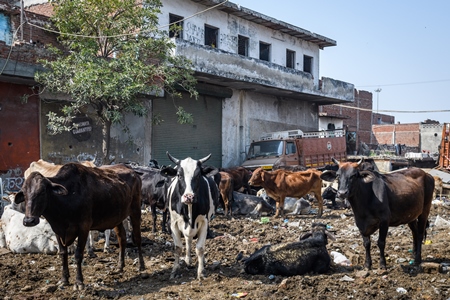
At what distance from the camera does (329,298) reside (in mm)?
5891

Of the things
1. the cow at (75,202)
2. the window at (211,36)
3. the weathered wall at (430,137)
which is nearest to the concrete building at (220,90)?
the window at (211,36)

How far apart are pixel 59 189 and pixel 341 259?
14.4ft

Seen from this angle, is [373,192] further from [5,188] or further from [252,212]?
[5,188]

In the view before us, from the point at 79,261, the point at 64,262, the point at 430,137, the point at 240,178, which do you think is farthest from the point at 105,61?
the point at 430,137

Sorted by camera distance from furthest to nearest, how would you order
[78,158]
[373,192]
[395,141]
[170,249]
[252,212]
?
[395,141] < [78,158] < [252,212] < [170,249] < [373,192]

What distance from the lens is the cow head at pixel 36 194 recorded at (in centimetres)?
591

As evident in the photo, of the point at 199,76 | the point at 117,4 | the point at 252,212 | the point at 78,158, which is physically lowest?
the point at 252,212

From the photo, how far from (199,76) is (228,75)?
1.23 metres

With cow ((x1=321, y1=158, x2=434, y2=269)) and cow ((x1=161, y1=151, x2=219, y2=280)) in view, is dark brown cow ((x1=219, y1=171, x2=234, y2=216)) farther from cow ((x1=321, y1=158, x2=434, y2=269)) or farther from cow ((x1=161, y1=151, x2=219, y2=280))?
cow ((x1=161, y1=151, x2=219, y2=280))

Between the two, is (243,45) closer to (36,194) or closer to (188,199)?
(188,199)

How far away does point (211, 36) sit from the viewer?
22688 mm

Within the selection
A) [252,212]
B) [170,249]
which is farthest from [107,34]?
[170,249]

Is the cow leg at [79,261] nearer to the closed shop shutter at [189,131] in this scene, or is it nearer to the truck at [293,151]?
the truck at [293,151]

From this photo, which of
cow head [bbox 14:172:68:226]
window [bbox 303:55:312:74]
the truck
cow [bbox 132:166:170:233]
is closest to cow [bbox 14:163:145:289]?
cow head [bbox 14:172:68:226]
